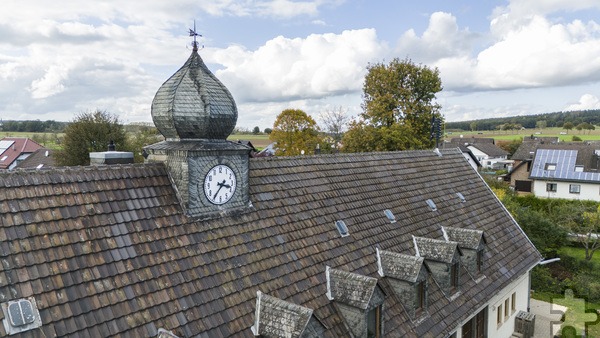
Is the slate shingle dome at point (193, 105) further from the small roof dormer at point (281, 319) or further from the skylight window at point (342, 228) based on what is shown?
the skylight window at point (342, 228)

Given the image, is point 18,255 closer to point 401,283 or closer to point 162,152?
point 162,152

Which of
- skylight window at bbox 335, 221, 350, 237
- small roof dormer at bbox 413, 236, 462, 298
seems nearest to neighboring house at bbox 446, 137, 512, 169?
small roof dormer at bbox 413, 236, 462, 298

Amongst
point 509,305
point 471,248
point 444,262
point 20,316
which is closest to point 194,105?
point 20,316

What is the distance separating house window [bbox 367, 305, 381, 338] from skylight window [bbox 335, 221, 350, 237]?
2.67 m

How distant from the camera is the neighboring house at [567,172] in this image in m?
46.2

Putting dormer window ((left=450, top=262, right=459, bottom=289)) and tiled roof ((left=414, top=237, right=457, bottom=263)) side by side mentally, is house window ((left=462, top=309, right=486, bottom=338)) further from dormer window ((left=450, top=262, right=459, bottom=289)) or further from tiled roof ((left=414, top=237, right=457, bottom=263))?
tiled roof ((left=414, top=237, right=457, bottom=263))

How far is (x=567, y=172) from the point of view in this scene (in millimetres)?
47812

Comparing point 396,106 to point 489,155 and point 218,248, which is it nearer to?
point 218,248

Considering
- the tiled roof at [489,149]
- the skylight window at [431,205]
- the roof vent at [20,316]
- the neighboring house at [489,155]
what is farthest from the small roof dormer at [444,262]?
the tiled roof at [489,149]

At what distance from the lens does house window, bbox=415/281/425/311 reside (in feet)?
37.8

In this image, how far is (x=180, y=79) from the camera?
992 centimetres

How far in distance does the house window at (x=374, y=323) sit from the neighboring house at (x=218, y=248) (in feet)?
0.09

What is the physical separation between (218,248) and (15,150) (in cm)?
6784

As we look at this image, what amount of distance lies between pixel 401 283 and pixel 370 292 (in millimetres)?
2343
